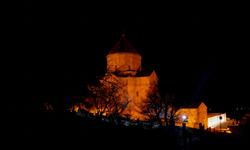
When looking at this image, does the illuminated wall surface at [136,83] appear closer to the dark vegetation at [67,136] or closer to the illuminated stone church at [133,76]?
the illuminated stone church at [133,76]

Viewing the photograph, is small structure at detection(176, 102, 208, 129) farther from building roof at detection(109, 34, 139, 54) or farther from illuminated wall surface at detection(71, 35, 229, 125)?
building roof at detection(109, 34, 139, 54)

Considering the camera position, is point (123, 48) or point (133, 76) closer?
point (133, 76)

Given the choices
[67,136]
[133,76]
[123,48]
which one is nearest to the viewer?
[67,136]

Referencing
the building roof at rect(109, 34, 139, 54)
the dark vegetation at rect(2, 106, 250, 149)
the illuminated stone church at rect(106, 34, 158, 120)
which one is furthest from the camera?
the building roof at rect(109, 34, 139, 54)

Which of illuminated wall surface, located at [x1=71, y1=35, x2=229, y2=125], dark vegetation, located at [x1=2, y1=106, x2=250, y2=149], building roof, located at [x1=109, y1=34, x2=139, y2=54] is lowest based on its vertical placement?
dark vegetation, located at [x1=2, y1=106, x2=250, y2=149]

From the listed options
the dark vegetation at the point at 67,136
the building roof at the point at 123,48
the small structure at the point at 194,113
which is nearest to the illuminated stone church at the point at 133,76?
the building roof at the point at 123,48

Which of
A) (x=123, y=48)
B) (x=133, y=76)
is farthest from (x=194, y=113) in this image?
(x=123, y=48)

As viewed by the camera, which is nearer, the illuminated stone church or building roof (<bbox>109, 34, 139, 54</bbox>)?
the illuminated stone church

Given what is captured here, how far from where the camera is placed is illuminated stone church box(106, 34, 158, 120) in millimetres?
34062

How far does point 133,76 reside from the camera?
3553 cm

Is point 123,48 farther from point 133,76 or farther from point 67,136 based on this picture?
point 67,136

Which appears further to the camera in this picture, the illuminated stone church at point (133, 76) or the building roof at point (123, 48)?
the building roof at point (123, 48)

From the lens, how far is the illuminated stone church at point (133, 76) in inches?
1341

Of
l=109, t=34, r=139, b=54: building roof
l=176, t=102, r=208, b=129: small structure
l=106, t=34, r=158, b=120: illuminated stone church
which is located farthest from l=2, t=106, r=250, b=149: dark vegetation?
l=109, t=34, r=139, b=54: building roof
